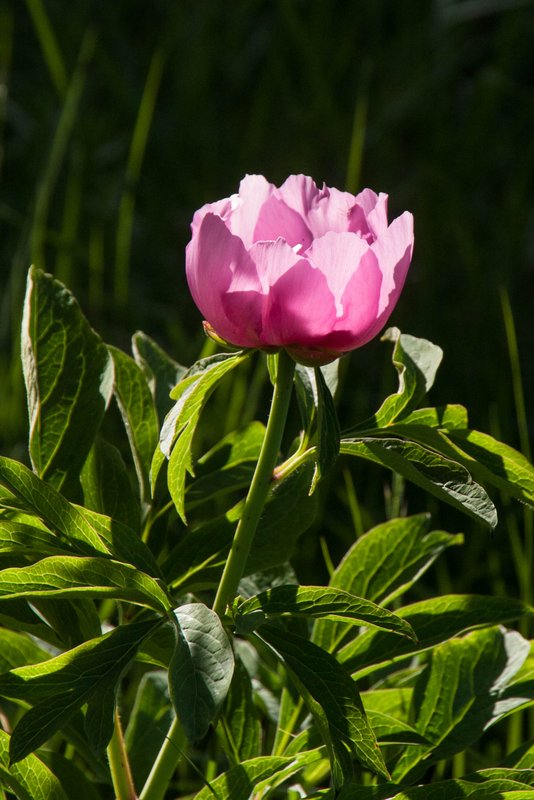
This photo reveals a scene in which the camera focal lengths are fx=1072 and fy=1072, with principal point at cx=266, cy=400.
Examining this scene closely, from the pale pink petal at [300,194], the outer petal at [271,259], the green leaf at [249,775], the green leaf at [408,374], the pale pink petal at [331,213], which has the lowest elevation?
the green leaf at [249,775]

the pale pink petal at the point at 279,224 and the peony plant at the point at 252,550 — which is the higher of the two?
the pale pink petal at the point at 279,224

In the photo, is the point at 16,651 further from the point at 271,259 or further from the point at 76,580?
the point at 271,259

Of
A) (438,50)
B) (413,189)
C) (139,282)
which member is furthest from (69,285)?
(438,50)

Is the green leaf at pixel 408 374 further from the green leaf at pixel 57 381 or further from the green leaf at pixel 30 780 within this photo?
the green leaf at pixel 30 780

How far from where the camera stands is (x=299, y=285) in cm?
67

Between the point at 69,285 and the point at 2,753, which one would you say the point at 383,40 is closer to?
the point at 69,285

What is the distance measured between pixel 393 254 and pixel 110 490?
0.32 meters

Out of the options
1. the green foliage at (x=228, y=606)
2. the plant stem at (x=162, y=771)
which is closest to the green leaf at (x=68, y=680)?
the green foliage at (x=228, y=606)

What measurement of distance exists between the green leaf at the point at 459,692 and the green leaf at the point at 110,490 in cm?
27

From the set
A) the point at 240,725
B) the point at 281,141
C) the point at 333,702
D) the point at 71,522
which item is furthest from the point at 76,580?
the point at 281,141

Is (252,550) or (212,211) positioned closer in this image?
(212,211)

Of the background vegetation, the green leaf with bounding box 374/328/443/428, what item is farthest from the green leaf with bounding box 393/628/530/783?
the background vegetation

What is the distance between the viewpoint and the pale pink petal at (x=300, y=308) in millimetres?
664

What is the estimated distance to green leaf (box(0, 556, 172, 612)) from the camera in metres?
0.65
